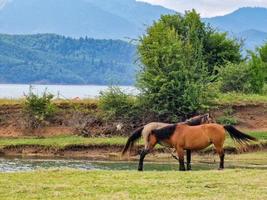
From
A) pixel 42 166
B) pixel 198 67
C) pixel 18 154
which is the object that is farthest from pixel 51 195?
pixel 198 67

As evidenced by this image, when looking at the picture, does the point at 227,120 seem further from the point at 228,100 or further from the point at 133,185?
the point at 133,185

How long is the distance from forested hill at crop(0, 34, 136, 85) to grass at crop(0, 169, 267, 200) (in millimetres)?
141221

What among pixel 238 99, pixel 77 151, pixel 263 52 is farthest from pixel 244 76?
pixel 77 151

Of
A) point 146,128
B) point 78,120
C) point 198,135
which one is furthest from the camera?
point 78,120

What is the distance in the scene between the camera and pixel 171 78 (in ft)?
120

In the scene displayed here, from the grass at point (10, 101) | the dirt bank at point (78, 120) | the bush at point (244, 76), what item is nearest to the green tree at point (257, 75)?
the bush at point (244, 76)

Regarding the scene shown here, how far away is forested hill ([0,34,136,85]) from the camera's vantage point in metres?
161

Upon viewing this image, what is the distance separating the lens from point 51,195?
13375 millimetres

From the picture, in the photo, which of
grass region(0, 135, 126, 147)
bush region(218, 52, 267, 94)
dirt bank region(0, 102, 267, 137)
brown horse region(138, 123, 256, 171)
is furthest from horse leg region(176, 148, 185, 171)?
bush region(218, 52, 267, 94)

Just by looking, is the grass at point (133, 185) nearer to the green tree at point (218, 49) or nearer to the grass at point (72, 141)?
the grass at point (72, 141)

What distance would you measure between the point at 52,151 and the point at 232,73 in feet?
55.0

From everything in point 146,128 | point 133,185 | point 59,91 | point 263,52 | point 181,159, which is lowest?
point 133,185

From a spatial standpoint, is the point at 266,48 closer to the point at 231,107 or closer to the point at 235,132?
the point at 231,107

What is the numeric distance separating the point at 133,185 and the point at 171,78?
22.3 m
